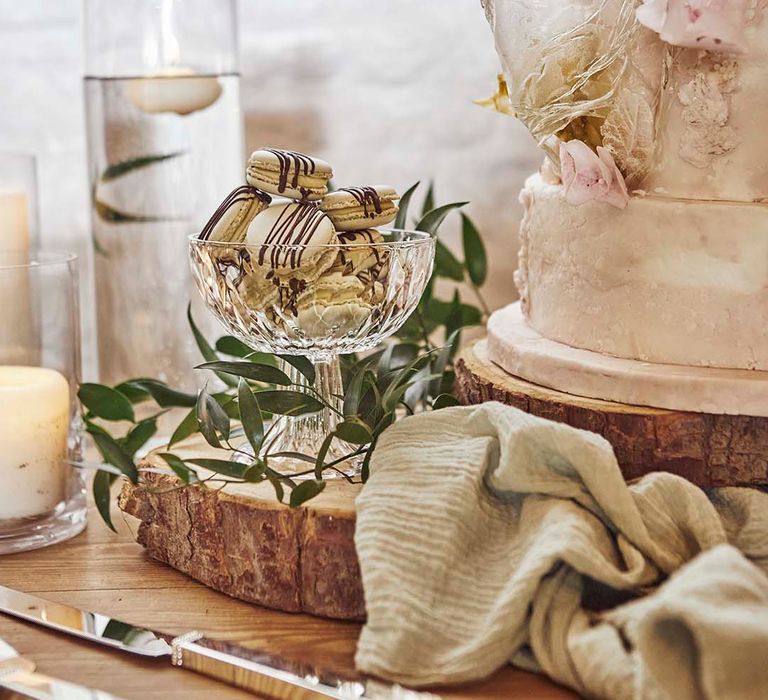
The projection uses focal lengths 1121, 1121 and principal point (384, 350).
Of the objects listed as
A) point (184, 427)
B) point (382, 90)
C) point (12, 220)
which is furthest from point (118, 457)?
point (382, 90)

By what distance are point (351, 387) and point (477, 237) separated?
354 millimetres

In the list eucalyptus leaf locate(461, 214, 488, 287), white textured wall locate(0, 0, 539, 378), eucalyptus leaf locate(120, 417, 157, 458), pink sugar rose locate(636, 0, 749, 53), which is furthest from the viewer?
white textured wall locate(0, 0, 539, 378)

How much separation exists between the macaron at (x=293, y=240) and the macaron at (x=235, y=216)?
12 millimetres

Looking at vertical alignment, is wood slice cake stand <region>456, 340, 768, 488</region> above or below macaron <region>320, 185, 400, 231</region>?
below

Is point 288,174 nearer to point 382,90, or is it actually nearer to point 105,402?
point 105,402

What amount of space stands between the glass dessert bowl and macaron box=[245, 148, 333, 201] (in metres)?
0.04

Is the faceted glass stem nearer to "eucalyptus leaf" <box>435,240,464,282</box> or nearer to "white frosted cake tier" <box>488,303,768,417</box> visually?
"white frosted cake tier" <box>488,303,768,417</box>

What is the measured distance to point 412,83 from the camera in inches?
54.5

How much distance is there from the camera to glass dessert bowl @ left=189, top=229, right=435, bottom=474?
79 centimetres

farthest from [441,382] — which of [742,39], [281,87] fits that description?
[281,87]

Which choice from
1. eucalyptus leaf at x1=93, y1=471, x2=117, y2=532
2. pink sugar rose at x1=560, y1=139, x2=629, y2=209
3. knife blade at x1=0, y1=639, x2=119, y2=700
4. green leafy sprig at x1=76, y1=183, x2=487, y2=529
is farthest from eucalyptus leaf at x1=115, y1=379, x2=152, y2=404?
pink sugar rose at x1=560, y1=139, x2=629, y2=209

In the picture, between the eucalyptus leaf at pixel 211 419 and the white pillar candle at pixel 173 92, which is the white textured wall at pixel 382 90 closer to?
the white pillar candle at pixel 173 92

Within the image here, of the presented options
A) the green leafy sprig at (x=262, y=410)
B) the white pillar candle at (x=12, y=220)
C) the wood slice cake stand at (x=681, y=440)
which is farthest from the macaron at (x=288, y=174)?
the white pillar candle at (x=12, y=220)

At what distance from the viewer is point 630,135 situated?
807 millimetres
